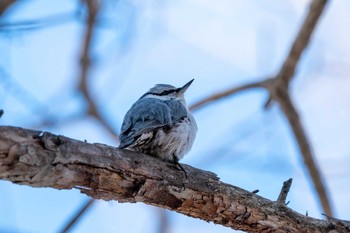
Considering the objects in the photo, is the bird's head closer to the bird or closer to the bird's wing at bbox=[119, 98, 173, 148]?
the bird

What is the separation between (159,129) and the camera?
399cm

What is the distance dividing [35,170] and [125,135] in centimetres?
126

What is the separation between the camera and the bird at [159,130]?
3799 mm

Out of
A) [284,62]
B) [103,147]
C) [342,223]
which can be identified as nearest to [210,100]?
[284,62]

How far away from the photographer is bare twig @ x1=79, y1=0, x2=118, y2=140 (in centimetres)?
694

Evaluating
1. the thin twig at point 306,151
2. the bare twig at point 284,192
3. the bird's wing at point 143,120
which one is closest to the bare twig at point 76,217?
the bird's wing at point 143,120

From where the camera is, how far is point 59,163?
2785mm

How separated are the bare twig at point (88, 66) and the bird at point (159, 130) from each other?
2622 mm

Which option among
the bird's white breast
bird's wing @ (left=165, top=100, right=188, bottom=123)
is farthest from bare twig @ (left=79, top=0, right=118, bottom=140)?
the bird's white breast

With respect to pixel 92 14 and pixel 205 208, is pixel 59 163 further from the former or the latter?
pixel 92 14

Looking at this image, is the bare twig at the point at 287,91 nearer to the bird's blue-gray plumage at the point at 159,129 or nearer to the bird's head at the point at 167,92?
the bird's head at the point at 167,92

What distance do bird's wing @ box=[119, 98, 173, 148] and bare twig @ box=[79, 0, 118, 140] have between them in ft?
8.67

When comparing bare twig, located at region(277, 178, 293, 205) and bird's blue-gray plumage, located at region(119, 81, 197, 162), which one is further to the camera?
bird's blue-gray plumage, located at region(119, 81, 197, 162)

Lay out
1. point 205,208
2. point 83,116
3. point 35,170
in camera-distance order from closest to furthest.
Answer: point 35,170, point 205,208, point 83,116
